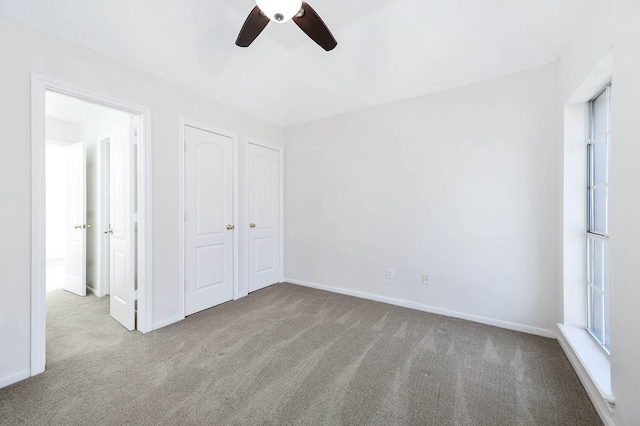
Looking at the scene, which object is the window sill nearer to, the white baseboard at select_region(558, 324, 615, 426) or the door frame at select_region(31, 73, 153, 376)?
the white baseboard at select_region(558, 324, 615, 426)

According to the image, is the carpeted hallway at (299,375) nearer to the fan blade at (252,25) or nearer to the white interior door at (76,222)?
the white interior door at (76,222)

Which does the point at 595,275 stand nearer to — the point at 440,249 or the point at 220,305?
the point at 440,249

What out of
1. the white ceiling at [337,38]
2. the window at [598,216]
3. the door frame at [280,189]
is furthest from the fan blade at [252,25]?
the window at [598,216]

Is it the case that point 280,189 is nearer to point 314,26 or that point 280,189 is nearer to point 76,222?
point 314,26

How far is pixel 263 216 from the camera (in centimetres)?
396

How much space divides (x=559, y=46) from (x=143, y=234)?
4197mm

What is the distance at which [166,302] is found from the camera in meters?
2.74

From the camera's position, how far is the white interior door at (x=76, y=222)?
354 cm

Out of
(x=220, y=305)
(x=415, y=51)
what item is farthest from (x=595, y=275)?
(x=220, y=305)

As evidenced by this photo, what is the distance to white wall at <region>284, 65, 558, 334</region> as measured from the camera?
2.53 meters

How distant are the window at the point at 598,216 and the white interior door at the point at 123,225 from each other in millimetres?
3999

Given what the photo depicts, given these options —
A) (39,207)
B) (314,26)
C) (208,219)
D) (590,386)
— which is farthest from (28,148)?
(590,386)

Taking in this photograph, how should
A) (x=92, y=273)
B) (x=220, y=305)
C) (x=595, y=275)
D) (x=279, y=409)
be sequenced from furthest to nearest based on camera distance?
(x=92, y=273)
(x=220, y=305)
(x=595, y=275)
(x=279, y=409)

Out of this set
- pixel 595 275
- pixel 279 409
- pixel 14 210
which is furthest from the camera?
pixel 595 275
